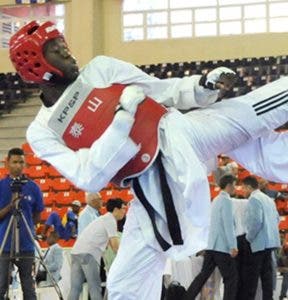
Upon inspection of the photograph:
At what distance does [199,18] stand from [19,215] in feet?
40.2

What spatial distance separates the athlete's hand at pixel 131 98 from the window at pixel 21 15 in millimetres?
15130

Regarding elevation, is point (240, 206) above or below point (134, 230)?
below

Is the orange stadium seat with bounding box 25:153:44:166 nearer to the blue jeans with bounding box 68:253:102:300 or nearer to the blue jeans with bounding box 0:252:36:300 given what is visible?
the blue jeans with bounding box 68:253:102:300

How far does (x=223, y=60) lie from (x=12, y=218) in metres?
11.5

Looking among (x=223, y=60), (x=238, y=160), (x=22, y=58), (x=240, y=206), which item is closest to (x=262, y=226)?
(x=240, y=206)

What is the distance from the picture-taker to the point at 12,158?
6.69 m

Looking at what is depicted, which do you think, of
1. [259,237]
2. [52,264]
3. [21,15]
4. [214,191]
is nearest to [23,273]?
[52,264]

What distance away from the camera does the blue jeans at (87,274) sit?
308 inches

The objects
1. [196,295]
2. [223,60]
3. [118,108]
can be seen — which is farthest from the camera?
[223,60]

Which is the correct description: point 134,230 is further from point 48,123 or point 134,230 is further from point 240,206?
point 240,206

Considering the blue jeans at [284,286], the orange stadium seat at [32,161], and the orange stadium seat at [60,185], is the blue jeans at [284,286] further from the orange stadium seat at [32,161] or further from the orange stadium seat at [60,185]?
the orange stadium seat at [32,161]

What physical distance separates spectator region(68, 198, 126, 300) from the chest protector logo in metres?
3.60

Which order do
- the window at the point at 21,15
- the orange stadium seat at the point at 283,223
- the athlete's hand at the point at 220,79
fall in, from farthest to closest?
1. the window at the point at 21,15
2. the orange stadium seat at the point at 283,223
3. the athlete's hand at the point at 220,79

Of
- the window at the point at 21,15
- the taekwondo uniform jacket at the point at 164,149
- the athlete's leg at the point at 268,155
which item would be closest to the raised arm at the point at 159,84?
the taekwondo uniform jacket at the point at 164,149
